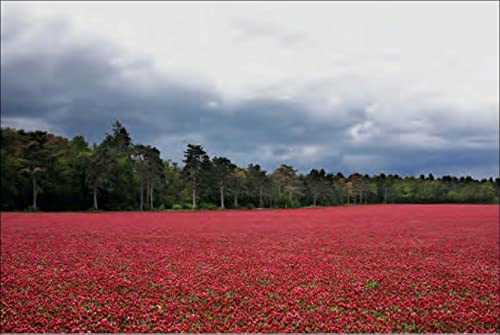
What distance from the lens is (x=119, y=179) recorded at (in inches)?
2972

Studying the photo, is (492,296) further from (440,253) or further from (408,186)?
(408,186)

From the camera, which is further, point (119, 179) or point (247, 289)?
point (119, 179)

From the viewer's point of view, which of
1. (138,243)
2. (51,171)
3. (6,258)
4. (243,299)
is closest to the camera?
(243,299)

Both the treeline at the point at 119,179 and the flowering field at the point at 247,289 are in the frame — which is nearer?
the flowering field at the point at 247,289

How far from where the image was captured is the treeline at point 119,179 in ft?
224

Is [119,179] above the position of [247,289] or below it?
above

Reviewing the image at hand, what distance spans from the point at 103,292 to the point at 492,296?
30.1 ft

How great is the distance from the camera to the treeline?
68.2 metres

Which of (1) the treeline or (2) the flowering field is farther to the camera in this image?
(1) the treeline

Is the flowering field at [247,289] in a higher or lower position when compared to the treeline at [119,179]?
lower

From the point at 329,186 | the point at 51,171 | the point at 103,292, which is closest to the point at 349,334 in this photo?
the point at 103,292

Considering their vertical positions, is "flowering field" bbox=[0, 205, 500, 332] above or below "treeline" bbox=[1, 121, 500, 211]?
below

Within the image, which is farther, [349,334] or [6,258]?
[6,258]

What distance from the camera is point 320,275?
12.3 metres
